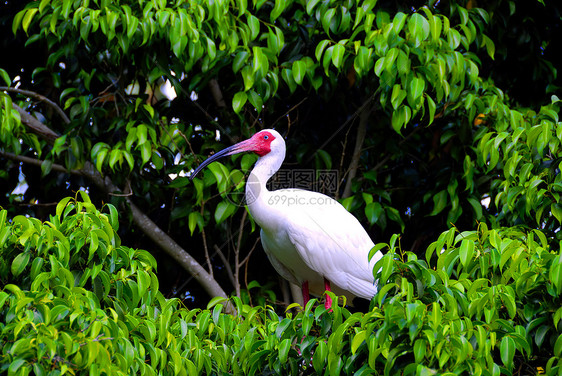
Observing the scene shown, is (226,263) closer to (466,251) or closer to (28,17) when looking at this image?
(28,17)

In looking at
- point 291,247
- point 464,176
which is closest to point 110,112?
point 291,247

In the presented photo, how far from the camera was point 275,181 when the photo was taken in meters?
6.19

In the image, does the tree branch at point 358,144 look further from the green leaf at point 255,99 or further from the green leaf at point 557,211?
the green leaf at point 557,211

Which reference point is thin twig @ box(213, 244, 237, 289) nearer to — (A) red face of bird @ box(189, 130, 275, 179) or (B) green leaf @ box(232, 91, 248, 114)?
(A) red face of bird @ box(189, 130, 275, 179)

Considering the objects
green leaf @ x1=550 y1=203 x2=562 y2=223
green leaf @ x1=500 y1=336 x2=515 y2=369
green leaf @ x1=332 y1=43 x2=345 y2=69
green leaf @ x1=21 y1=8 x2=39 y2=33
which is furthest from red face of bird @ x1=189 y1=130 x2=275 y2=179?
green leaf @ x1=500 y1=336 x2=515 y2=369

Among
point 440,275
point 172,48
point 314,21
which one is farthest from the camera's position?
point 314,21

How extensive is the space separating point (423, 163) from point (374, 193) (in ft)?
2.16

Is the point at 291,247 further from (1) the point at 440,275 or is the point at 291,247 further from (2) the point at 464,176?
(1) the point at 440,275

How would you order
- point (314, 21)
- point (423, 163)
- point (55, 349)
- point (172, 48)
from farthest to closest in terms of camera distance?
1. point (423, 163)
2. point (314, 21)
3. point (172, 48)
4. point (55, 349)

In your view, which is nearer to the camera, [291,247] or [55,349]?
[55,349]

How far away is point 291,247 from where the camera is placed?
5.05m

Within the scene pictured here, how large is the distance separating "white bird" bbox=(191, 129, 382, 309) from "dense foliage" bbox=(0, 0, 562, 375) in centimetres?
20

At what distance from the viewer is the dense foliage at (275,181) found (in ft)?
10.00

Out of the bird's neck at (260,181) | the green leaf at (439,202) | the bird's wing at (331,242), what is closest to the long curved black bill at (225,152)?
the bird's neck at (260,181)
